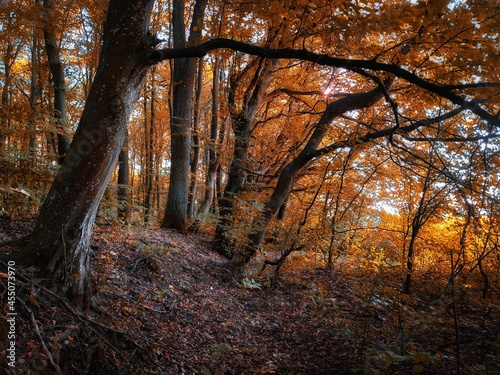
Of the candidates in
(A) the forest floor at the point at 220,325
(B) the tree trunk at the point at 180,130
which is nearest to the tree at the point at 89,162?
(A) the forest floor at the point at 220,325

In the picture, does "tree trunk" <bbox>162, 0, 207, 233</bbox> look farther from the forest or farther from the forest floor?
the forest floor

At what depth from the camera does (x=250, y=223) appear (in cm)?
786

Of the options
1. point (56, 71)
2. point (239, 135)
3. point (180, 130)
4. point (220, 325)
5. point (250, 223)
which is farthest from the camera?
point (239, 135)

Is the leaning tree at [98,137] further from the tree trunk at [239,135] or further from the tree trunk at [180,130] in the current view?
the tree trunk at [239,135]

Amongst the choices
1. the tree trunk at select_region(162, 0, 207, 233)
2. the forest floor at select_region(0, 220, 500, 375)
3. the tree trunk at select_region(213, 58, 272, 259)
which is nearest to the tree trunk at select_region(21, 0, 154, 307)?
the forest floor at select_region(0, 220, 500, 375)

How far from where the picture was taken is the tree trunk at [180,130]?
27.2 feet

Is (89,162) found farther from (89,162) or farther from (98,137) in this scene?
(98,137)

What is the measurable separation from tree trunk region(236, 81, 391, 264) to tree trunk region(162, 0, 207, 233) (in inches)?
91.6

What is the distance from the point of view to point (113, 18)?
132 inches

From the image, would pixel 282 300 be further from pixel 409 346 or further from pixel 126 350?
pixel 126 350

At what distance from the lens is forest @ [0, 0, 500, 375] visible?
3.02 m

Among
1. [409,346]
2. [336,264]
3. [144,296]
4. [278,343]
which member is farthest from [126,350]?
[336,264]

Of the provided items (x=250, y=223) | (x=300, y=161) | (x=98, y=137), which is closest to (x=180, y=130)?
(x=250, y=223)

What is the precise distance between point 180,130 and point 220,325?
5.43 m
